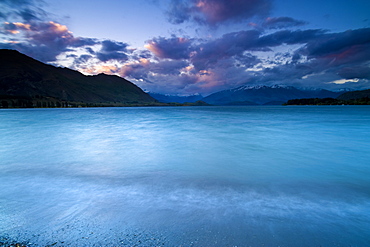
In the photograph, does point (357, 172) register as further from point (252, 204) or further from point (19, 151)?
point (19, 151)

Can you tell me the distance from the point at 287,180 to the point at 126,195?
219 inches

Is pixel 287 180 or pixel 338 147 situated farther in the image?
pixel 338 147

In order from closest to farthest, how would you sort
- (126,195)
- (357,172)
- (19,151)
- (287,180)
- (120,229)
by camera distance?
(120,229), (126,195), (287,180), (357,172), (19,151)

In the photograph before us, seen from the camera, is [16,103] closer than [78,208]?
No

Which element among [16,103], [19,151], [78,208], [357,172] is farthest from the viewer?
[16,103]

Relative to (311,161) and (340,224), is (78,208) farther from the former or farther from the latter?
(311,161)

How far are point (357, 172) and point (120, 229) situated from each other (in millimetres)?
9532

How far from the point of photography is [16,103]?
16038cm

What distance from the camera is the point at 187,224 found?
13.3ft

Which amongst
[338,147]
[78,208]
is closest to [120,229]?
[78,208]

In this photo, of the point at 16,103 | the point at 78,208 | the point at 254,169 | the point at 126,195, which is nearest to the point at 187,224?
the point at 126,195

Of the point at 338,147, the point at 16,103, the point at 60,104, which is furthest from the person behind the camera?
the point at 60,104

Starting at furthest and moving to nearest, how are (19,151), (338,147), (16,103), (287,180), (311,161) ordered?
(16,103), (338,147), (19,151), (311,161), (287,180)

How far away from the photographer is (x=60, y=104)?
179750mm
